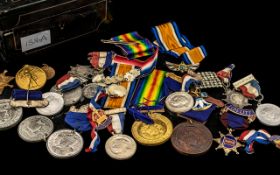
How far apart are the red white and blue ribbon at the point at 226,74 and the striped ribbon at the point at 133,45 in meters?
0.84

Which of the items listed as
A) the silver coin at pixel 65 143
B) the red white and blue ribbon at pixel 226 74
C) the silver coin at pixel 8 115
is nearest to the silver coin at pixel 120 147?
the silver coin at pixel 65 143

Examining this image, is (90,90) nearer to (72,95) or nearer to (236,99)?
(72,95)

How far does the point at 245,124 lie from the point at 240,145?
0.29m

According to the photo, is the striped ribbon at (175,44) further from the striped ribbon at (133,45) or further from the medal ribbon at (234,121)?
the medal ribbon at (234,121)

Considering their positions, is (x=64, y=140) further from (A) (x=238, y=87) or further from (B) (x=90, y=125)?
(A) (x=238, y=87)

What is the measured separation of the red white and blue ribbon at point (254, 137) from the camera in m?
5.11

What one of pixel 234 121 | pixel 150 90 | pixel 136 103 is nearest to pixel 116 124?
pixel 136 103

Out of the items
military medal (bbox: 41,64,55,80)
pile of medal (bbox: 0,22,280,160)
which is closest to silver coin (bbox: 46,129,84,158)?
pile of medal (bbox: 0,22,280,160)

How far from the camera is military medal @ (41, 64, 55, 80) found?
563 cm

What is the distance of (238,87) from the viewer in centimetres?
566

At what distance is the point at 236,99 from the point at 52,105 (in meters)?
1.93

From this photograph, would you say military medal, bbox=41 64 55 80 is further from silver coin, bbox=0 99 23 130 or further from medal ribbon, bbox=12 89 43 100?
silver coin, bbox=0 99 23 130

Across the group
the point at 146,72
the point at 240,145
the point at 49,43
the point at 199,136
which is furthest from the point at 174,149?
the point at 49,43

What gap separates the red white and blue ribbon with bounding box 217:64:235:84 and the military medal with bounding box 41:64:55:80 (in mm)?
1810
